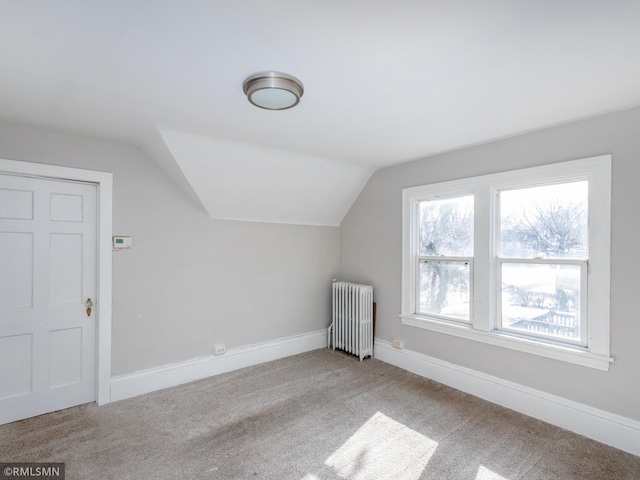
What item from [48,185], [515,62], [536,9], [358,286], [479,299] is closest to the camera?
[536,9]

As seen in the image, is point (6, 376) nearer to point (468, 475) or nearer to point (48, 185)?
point (48, 185)

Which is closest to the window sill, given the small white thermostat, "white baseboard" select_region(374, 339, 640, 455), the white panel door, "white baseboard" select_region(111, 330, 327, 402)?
"white baseboard" select_region(374, 339, 640, 455)

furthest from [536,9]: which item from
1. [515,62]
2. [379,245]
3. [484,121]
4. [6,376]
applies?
[6,376]

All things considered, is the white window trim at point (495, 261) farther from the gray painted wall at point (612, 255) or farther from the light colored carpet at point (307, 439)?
the light colored carpet at point (307, 439)

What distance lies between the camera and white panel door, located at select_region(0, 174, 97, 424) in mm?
2551

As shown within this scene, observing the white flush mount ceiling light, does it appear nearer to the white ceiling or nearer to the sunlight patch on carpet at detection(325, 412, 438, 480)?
the white ceiling

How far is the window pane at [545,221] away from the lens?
2539 mm

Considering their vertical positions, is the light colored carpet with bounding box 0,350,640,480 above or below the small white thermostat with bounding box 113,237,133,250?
below

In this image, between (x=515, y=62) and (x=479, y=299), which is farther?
(x=479, y=299)

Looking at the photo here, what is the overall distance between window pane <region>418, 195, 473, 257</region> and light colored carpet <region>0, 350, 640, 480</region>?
1.40 meters

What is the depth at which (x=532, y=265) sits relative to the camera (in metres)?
2.79

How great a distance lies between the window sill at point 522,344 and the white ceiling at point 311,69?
177 cm

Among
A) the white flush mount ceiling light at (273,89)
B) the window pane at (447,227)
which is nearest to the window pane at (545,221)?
the window pane at (447,227)

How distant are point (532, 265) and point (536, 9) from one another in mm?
2108
